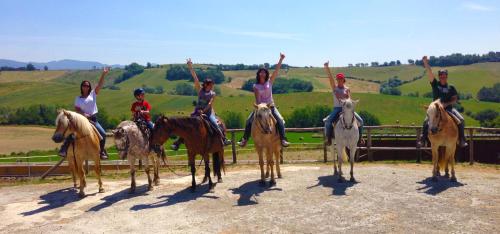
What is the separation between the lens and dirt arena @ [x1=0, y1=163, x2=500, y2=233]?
7516 mm

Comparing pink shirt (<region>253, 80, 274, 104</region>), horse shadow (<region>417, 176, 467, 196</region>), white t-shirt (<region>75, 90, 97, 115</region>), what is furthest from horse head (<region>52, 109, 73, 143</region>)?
horse shadow (<region>417, 176, 467, 196</region>)

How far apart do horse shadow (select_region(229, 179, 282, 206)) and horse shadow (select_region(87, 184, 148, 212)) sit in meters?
A: 2.35

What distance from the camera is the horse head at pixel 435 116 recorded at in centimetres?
993

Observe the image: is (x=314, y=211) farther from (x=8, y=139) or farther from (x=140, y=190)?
(x=8, y=139)

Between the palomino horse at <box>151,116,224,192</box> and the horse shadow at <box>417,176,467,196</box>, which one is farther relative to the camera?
the palomino horse at <box>151,116,224,192</box>

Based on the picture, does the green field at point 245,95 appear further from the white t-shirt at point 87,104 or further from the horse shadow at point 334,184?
the white t-shirt at point 87,104

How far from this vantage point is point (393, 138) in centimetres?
2444

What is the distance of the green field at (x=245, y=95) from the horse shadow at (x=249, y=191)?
6316 cm

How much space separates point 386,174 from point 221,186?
15.0ft

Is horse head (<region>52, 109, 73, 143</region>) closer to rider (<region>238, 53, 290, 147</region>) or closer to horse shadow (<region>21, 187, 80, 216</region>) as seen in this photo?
horse shadow (<region>21, 187, 80, 216</region>)

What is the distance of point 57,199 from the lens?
10.2m

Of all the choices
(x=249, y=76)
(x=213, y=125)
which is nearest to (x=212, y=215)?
(x=213, y=125)

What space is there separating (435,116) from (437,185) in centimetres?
165

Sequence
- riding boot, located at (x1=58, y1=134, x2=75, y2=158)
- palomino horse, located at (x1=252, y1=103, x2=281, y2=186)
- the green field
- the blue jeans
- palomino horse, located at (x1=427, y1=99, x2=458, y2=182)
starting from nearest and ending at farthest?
palomino horse, located at (x1=252, y1=103, x2=281, y2=186) → palomino horse, located at (x1=427, y1=99, x2=458, y2=182) → riding boot, located at (x1=58, y1=134, x2=75, y2=158) → the blue jeans → the green field
